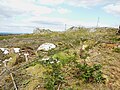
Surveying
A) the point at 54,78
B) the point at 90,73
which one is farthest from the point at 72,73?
the point at 54,78

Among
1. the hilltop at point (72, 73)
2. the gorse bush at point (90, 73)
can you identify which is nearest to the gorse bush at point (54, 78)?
the hilltop at point (72, 73)

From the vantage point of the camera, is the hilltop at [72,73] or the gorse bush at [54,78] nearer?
the gorse bush at [54,78]

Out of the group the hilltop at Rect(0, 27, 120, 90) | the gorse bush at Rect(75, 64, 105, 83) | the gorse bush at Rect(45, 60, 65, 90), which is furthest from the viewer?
the gorse bush at Rect(75, 64, 105, 83)

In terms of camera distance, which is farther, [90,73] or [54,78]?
[90,73]

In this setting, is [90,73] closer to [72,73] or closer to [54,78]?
[72,73]

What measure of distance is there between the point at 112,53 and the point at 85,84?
273 cm

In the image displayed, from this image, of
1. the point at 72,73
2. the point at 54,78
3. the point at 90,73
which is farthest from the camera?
the point at 72,73

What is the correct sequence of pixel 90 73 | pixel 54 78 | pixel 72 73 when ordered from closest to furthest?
1. pixel 54 78
2. pixel 90 73
3. pixel 72 73

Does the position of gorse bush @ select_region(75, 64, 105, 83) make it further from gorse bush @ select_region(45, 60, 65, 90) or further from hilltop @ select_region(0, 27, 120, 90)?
gorse bush @ select_region(45, 60, 65, 90)

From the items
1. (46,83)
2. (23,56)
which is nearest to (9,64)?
(23,56)

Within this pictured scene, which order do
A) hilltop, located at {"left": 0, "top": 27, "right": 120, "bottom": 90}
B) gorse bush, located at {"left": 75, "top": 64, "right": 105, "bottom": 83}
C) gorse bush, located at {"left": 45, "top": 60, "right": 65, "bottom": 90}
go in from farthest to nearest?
gorse bush, located at {"left": 75, "top": 64, "right": 105, "bottom": 83}
hilltop, located at {"left": 0, "top": 27, "right": 120, "bottom": 90}
gorse bush, located at {"left": 45, "top": 60, "right": 65, "bottom": 90}

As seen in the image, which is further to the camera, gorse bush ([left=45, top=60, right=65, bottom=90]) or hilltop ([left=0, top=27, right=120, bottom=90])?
hilltop ([left=0, top=27, right=120, bottom=90])

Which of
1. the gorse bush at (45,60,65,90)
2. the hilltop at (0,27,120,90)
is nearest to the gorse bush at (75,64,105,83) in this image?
the hilltop at (0,27,120,90)

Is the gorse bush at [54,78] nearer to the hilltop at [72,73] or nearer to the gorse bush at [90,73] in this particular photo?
the hilltop at [72,73]
